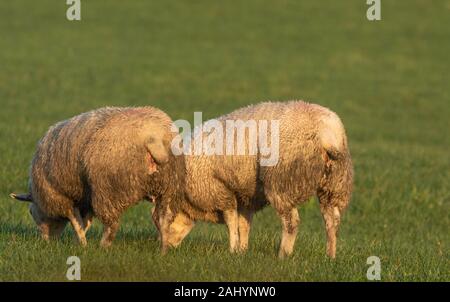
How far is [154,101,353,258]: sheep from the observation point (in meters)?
9.38

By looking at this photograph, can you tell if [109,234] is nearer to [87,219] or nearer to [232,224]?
[87,219]

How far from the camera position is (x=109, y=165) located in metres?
9.23

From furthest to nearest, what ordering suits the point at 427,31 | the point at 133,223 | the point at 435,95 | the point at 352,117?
1. the point at 427,31
2. the point at 435,95
3. the point at 352,117
4. the point at 133,223

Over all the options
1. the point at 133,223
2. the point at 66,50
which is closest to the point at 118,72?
the point at 66,50

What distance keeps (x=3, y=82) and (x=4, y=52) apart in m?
3.93

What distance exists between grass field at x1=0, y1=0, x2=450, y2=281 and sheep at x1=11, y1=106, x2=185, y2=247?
46 cm

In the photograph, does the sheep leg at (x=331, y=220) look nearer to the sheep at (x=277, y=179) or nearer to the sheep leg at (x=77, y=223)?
the sheep at (x=277, y=179)

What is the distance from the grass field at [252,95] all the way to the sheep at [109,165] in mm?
455

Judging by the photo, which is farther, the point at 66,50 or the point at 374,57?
the point at 374,57

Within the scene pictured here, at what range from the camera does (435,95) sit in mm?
28453

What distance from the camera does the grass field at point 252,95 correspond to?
902 cm

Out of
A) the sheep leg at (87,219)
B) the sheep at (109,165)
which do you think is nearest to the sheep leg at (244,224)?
the sheep at (109,165)

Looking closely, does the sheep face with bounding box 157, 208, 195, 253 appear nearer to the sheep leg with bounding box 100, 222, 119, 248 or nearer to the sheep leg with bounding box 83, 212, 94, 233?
the sheep leg with bounding box 100, 222, 119, 248
